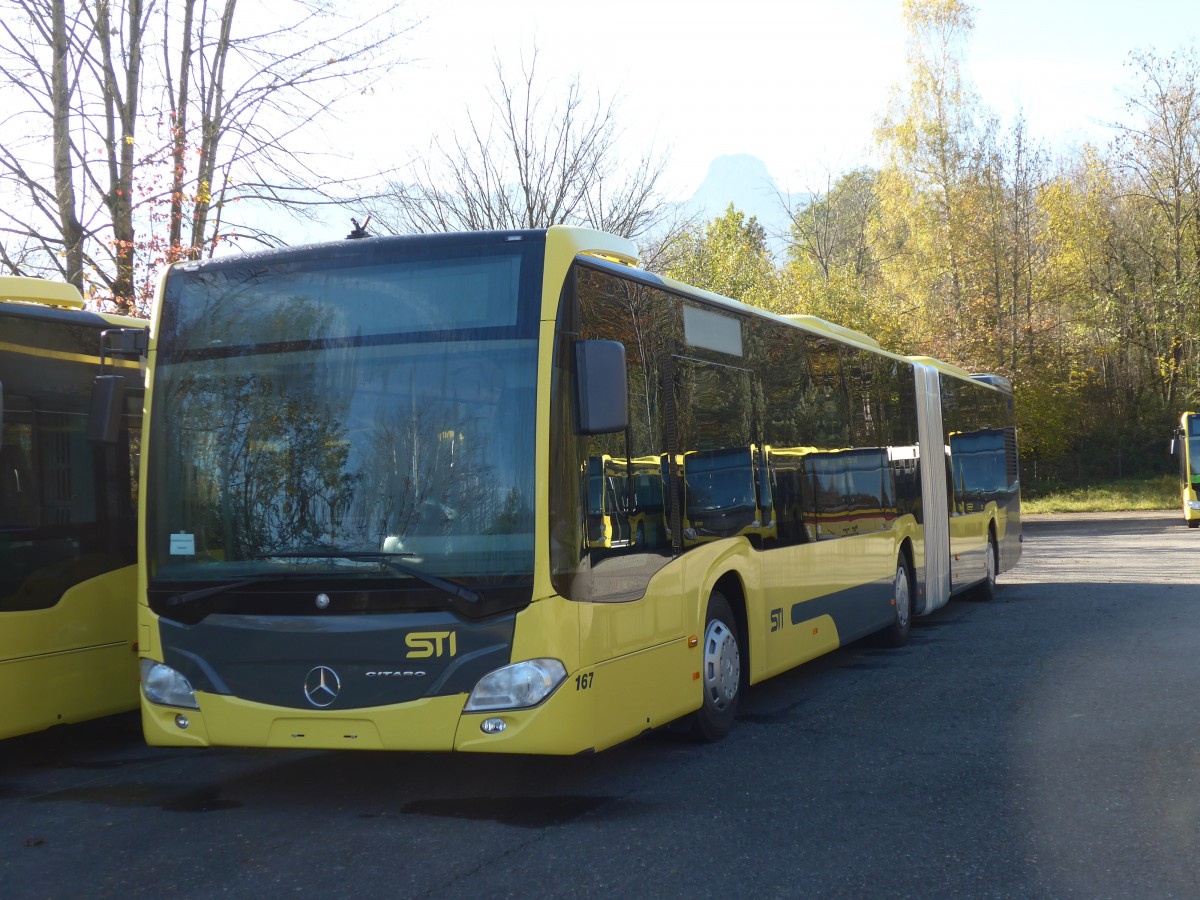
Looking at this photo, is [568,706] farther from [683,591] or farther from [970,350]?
[970,350]

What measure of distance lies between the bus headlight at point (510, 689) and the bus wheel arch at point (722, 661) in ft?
5.86

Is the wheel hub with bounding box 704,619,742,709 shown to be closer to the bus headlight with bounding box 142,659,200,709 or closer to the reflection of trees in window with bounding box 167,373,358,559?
the reflection of trees in window with bounding box 167,373,358,559

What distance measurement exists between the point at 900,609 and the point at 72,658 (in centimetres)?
769

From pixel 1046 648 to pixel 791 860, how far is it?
7087 millimetres

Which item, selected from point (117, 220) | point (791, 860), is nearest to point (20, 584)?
point (791, 860)

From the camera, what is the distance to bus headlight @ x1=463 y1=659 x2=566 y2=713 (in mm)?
5852

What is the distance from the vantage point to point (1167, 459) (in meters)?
46.4

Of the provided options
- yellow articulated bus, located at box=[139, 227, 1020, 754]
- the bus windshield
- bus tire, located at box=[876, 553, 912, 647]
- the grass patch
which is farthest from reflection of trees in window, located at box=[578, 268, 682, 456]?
the grass patch

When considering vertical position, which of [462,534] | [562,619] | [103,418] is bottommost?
[562,619]

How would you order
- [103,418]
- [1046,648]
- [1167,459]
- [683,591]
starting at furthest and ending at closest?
[1167,459] → [1046,648] → [683,591] → [103,418]

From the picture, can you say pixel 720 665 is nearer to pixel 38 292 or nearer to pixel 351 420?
pixel 351 420

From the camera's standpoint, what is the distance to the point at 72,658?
7.69m

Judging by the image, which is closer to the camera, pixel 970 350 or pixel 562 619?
pixel 562 619

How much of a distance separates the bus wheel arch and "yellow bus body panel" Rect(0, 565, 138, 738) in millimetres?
3589
